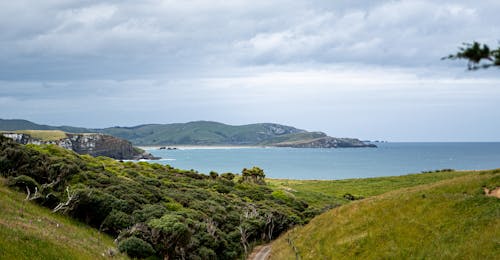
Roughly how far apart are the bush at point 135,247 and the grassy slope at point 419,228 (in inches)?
568

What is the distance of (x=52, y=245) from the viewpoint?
24250mm

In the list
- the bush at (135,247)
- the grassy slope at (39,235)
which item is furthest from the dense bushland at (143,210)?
the grassy slope at (39,235)

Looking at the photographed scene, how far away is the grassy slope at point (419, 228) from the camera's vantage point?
26578 millimetres

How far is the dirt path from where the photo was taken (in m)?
49.2

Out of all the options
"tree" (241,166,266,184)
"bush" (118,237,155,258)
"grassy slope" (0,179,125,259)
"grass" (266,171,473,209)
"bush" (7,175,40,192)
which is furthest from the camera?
"tree" (241,166,266,184)

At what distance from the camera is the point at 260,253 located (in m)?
52.5

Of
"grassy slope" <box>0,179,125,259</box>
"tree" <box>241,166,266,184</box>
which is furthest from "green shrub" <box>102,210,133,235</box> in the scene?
"tree" <box>241,166,266,184</box>

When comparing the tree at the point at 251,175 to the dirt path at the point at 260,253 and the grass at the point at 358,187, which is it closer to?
the grass at the point at 358,187

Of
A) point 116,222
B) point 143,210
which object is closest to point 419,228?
point 116,222

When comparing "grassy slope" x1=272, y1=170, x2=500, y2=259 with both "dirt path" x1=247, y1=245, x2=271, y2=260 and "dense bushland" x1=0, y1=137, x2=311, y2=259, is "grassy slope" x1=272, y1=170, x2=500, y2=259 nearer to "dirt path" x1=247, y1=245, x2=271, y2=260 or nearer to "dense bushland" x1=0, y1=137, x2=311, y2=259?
"dirt path" x1=247, y1=245, x2=271, y2=260

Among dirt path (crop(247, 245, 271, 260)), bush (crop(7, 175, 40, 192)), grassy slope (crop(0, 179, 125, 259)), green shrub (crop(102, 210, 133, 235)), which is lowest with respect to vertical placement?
dirt path (crop(247, 245, 271, 260))

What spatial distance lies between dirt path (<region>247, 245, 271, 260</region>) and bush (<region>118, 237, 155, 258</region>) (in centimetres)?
1681

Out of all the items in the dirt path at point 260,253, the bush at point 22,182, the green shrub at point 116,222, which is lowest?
the dirt path at point 260,253

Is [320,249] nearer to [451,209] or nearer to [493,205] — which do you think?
[451,209]
